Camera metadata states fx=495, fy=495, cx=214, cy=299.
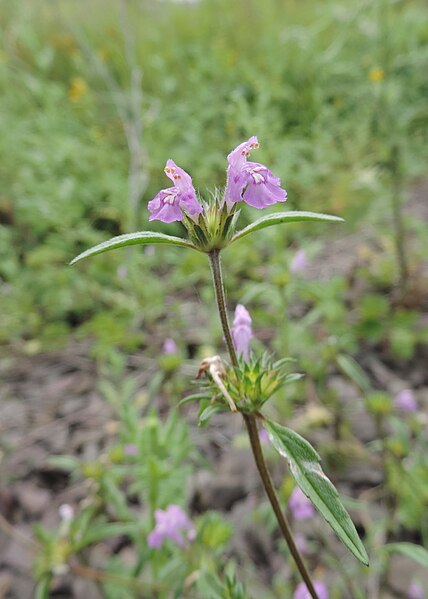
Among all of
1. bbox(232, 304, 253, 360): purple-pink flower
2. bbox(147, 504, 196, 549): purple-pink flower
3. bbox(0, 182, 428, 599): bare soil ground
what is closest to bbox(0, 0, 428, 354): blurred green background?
bbox(0, 182, 428, 599): bare soil ground

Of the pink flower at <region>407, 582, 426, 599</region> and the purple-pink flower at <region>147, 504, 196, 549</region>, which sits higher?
the purple-pink flower at <region>147, 504, 196, 549</region>

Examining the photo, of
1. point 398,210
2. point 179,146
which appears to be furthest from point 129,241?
point 179,146

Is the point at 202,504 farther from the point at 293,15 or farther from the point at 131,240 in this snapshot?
the point at 293,15

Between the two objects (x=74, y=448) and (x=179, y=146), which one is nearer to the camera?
(x=74, y=448)

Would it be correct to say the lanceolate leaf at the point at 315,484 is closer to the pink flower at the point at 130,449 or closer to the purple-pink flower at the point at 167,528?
the purple-pink flower at the point at 167,528

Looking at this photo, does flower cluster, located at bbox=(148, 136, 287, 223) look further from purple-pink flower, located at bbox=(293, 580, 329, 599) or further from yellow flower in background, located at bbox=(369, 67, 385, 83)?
yellow flower in background, located at bbox=(369, 67, 385, 83)

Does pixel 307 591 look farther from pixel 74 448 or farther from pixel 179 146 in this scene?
pixel 179 146

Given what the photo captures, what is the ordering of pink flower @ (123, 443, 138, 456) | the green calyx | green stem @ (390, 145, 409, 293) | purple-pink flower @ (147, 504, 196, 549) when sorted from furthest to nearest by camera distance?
green stem @ (390, 145, 409, 293) → pink flower @ (123, 443, 138, 456) → purple-pink flower @ (147, 504, 196, 549) → the green calyx
